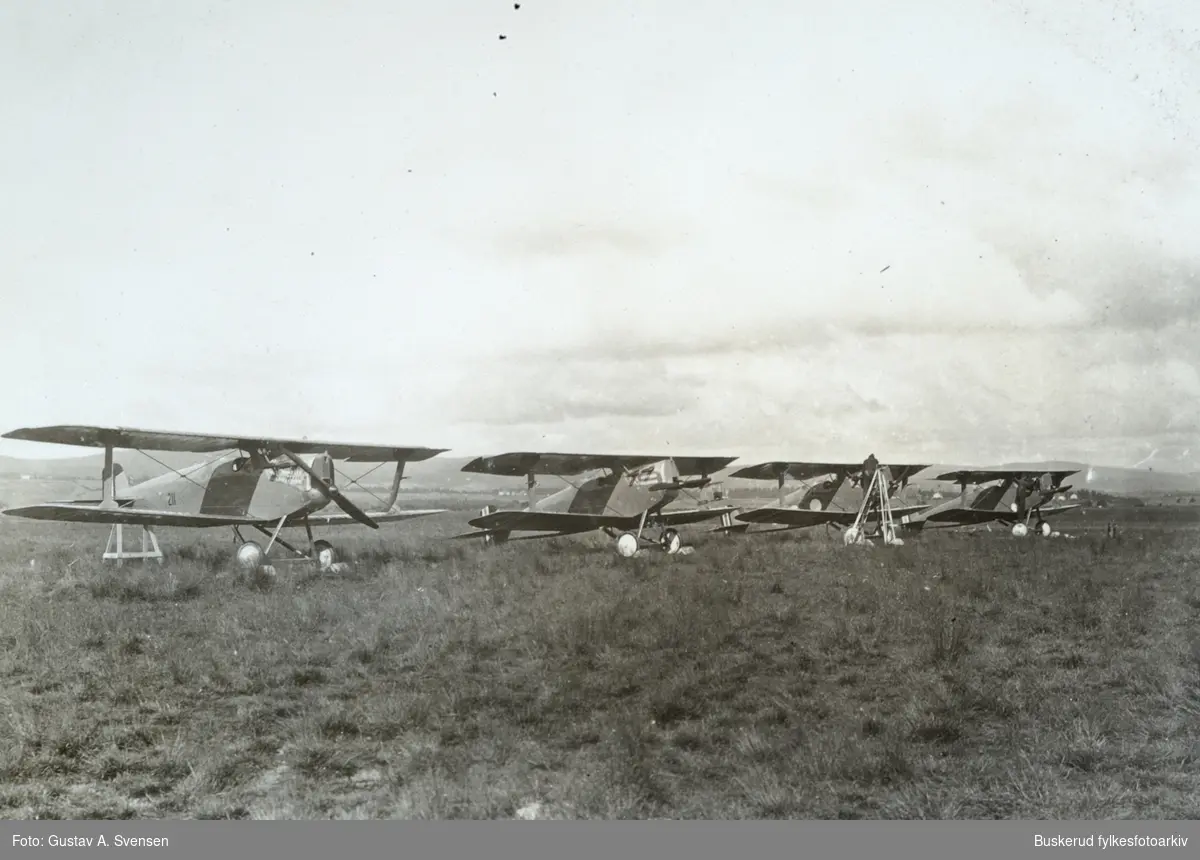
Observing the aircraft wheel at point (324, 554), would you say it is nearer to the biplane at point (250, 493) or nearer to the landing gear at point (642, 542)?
the biplane at point (250, 493)

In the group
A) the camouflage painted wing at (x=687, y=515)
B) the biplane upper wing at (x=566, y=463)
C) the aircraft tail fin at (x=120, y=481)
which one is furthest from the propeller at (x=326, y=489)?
the camouflage painted wing at (x=687, y=515)

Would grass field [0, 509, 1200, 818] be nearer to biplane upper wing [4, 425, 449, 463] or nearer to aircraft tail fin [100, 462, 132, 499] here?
biplane upper wing [4, 425, 449, 463]

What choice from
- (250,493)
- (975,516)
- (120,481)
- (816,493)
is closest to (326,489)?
(250,493)

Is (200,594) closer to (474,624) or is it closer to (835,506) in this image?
(474,624)

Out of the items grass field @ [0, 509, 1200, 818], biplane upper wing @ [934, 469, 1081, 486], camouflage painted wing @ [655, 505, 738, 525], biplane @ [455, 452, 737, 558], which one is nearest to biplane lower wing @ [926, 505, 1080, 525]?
biplane upper wing @ [934, 469, 1081, 486]

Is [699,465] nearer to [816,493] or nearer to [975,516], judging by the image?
[816,493]

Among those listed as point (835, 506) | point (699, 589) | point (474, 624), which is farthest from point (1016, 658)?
point (835, 506)
